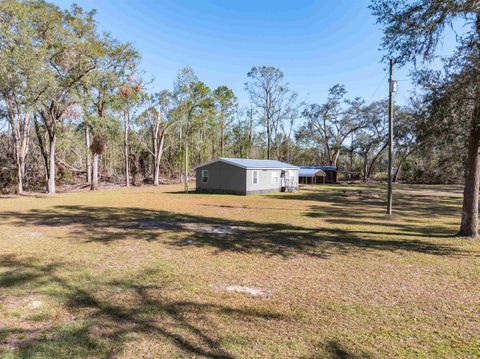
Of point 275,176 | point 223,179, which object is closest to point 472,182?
point 223,179

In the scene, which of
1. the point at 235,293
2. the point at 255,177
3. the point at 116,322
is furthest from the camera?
the point at 255,177

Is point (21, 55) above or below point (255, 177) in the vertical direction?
above

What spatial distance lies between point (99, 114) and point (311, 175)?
29432 mm

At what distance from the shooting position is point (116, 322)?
4445 millimetres

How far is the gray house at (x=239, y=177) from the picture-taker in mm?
26469

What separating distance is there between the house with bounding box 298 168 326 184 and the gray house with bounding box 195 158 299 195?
15274mm

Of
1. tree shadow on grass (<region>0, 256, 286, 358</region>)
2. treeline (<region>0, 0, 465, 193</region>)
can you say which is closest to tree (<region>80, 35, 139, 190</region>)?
treeline (<region>0, 0, 465, 193</region>)

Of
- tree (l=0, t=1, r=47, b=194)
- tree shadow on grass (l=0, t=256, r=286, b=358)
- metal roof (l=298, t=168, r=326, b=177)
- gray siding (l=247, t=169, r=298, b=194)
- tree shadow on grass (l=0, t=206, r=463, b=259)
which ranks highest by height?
tree (l=0, t=1, r=47, b=194)

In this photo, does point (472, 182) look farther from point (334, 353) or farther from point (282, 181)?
point (282, 181)

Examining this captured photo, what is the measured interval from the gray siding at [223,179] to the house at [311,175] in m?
21.0

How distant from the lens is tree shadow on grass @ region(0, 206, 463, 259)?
29.6ft

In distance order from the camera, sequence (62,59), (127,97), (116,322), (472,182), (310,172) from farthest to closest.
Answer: (310,172), (127,97), (62,59), (472,182), (116,322)

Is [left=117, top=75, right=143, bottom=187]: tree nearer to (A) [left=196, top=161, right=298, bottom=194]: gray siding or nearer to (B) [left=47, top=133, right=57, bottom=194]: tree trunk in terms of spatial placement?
(B) [left=47, top=133, right=57, bottom=194]: tree trunk

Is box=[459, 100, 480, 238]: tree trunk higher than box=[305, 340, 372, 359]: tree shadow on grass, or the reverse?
box=[459, 100, 480, 238]: tree trunk
